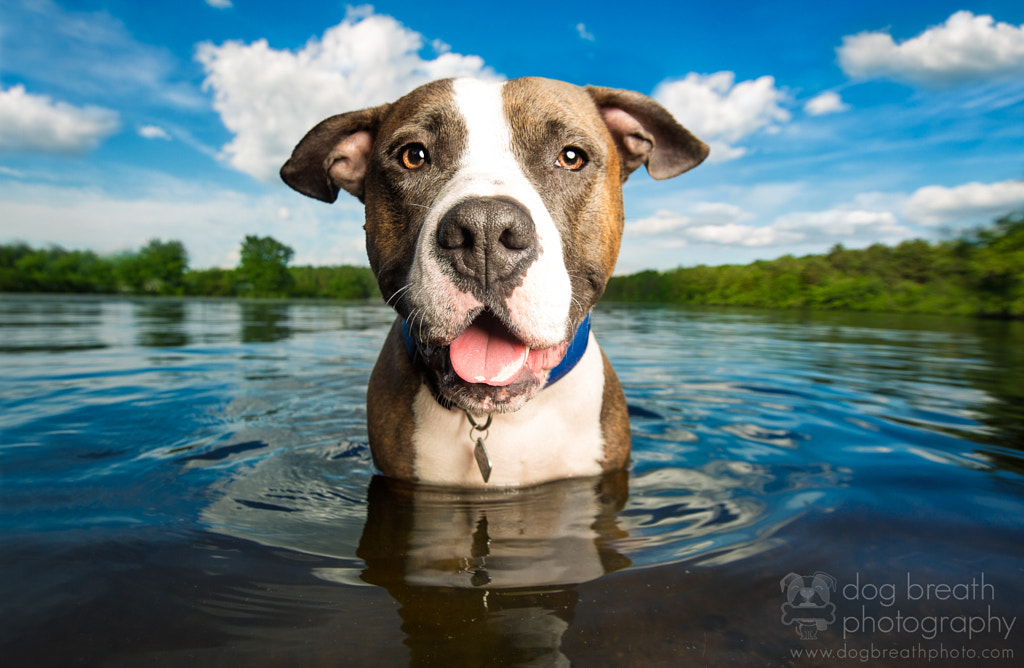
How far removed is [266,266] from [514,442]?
7738cm

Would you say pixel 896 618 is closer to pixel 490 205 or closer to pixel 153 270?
pixel 490 205

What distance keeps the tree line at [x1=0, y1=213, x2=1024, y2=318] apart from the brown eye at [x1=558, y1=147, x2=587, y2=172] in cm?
3182

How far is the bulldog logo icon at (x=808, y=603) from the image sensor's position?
164 centimetres

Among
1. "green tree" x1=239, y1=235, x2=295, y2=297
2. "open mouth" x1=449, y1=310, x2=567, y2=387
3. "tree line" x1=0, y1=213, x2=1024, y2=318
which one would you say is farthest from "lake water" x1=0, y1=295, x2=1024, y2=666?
"green tree" x1=239, y1=235, x2=295, y2=297

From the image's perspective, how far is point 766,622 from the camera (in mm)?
1640

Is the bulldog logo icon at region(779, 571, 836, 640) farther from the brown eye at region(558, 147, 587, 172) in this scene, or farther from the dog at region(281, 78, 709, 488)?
the brown eye at region(558, 147, 587, 172)

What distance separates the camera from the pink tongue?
2.24m

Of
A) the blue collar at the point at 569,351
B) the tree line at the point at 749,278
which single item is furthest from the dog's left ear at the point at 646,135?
the tree line at the point at 749,278

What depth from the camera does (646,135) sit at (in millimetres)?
3221

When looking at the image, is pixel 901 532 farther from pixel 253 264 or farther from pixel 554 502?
pixel 253 264

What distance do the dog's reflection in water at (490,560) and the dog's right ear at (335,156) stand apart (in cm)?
169

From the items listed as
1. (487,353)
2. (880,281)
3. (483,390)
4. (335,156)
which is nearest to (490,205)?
(487,353)

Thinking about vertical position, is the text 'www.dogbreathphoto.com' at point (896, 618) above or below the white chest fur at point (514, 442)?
below

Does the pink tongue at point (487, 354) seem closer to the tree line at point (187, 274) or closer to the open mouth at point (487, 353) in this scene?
the open mouth at point (487, 353)
